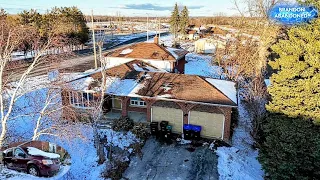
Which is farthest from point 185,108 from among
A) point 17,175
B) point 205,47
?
point 205,47

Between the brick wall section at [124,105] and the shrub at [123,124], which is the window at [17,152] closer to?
the shrub at [123,124]

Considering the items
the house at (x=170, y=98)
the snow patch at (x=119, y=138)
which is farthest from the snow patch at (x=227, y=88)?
the snow patch at (x=119, y=138)

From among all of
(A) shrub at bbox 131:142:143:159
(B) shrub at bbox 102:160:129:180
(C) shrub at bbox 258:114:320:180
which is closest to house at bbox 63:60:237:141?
(A) shrub at bbox 131:142:143:159

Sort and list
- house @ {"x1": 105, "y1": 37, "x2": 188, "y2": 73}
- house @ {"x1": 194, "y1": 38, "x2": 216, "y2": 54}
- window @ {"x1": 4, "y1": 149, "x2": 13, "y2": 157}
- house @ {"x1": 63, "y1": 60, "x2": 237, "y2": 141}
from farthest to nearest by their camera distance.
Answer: house @ {"x1": 194, "y1": 38, "x2": 216, "y2": 54}
house @ {"x1": 105, "y1": 37, "x2": 188, "y2": 73}
house @ {"x1": 63, "y1": 60, "x2": 237, "y2": 141}
window @ {"x1": 4, "y1": 149, "x2": 13, "y2": 157}

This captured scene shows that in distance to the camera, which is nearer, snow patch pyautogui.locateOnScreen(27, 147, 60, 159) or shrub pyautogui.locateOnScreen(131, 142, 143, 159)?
snow patch pyautogui.locateOnScreen(27, 147, 60, 159)

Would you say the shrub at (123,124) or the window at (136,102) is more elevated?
the window at (136,102)

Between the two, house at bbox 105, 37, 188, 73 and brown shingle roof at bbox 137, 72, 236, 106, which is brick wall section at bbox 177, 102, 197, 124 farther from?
house at bbox 105, 37, 188, 73

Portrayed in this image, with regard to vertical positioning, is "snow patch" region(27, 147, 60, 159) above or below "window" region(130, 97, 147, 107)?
below
